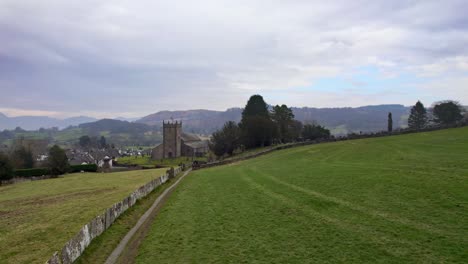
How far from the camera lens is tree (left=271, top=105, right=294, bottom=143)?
83231 millimetres

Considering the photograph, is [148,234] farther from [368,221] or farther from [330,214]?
[368,221]

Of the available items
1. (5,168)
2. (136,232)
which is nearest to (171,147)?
(5,168)

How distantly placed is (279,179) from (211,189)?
5288 millimetres

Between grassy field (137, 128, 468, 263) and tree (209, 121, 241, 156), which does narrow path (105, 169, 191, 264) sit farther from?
tree (209, 121, 241, 156)

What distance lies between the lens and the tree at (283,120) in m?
83.2

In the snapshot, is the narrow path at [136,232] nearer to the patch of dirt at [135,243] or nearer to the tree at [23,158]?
the patch of dirt at [135,243]

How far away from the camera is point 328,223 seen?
517 inches

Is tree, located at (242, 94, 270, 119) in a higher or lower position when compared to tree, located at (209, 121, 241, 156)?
higher

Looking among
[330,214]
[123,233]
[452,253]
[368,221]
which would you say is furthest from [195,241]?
[452,253]

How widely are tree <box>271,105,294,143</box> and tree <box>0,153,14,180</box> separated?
5555 cm

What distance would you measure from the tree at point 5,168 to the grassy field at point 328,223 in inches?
1783

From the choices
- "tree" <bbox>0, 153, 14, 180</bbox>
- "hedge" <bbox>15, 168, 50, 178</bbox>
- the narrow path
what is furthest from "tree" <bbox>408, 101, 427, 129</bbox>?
"tree" <bbox>0, 153, 14, 180</bbox>

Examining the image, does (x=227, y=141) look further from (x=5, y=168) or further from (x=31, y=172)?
(x=5, y=168)

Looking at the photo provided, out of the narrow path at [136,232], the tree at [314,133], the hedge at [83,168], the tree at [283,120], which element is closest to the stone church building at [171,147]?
the tree at [283,120]
